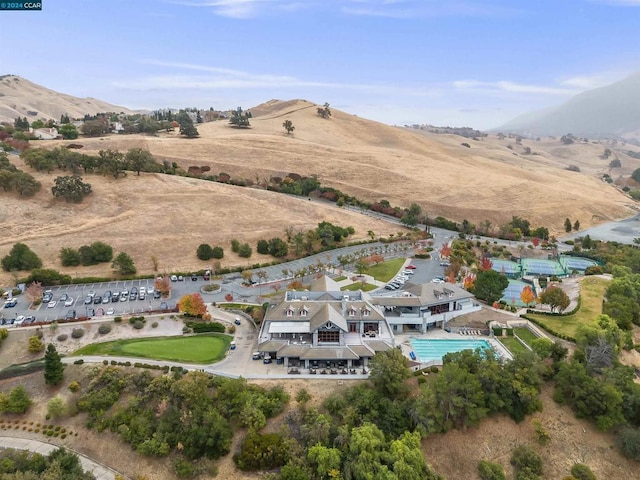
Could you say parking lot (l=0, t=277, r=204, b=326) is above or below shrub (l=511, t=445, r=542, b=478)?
above

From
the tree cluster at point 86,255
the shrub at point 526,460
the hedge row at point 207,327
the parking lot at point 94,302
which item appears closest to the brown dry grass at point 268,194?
the tree cluster at point 86,255

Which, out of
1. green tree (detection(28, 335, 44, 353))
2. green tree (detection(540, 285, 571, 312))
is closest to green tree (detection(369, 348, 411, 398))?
green tree (detection(540, 285, 571, 312))

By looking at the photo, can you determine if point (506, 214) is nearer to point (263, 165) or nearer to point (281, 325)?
point (263, 165)

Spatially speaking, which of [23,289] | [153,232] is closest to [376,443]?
[23,289]

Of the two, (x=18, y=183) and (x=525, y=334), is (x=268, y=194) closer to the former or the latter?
(x=18, y=183)

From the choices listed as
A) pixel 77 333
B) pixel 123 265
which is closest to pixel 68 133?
pixel 123 265

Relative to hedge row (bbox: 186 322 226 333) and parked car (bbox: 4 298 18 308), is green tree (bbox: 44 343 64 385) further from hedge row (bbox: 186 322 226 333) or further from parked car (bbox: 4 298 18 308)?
parked car (bbox: 4 298 18 308)

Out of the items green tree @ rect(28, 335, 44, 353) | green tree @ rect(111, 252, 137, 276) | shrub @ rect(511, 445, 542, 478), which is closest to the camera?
shrub @ rect(511, 445, 542, 478)
